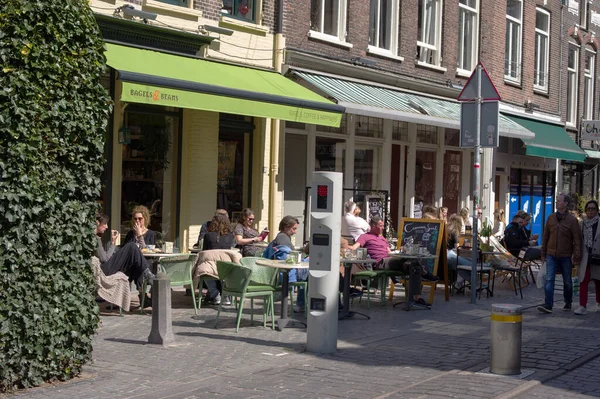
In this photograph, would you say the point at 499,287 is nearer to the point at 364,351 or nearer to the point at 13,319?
the point at 364,351

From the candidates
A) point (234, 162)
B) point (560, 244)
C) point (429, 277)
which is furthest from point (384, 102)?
point (560, 244)

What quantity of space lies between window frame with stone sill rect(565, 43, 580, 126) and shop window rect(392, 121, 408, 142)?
34.0ft

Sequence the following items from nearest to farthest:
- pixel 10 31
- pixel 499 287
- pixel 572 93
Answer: pixel 10 31
pixel 499 287
pixel 572 93

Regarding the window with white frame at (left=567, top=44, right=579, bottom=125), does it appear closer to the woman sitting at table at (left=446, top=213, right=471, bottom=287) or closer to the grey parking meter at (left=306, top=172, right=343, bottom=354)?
the woman sitting at table at (left=446, top=213, right=471, bottom=287)

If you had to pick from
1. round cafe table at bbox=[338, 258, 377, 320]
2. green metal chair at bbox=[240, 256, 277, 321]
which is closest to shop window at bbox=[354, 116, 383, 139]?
round cafe table at bbox=[338, 258, 377, 320]

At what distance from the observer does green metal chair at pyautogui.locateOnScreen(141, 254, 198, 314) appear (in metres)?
11.4

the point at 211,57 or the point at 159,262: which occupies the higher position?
the point at 211,57

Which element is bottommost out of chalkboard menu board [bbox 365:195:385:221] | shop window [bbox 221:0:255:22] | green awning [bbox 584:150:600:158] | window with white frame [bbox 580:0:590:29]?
chalkboard menu board [bbox 365:195:385:221]

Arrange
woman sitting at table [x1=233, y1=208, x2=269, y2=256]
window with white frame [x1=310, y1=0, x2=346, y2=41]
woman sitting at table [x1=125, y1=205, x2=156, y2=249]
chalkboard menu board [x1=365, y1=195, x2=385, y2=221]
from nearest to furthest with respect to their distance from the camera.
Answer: woman sitting at table [x1=125, y1=205, x2=156, y2=249] < woman sitting at table [x1=233, y1=208, x2=269, y2=256] < window with white frame [x1=310, y1=0, x2=346, y2=41] < chalkboard menu board [x1=365, y1=195, x2=385, y2=221]

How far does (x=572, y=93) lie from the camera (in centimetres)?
2991

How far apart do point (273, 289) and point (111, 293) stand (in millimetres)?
1980

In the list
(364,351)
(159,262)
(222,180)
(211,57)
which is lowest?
(364,351)

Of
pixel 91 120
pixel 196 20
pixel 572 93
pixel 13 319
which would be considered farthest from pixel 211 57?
pixel 572 93

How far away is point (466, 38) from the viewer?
23.5 metres
